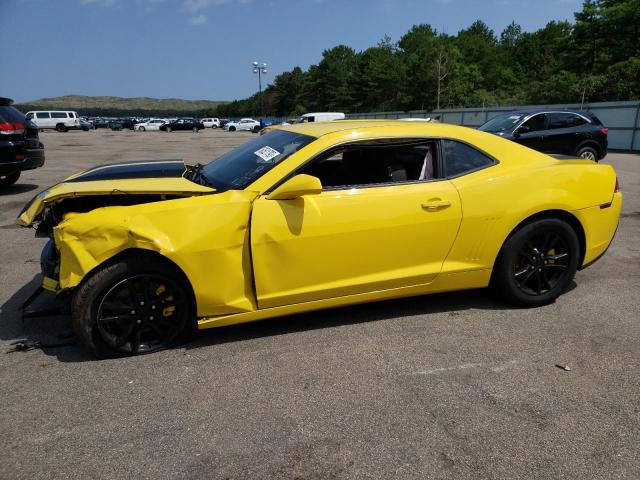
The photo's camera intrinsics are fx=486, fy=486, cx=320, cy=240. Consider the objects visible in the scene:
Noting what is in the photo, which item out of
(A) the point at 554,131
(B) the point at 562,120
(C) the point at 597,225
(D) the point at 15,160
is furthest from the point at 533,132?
(D) the point at 15,160

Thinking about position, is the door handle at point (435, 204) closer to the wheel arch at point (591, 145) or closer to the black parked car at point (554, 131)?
the black parked car at point (554, 131)

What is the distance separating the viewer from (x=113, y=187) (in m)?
3.26

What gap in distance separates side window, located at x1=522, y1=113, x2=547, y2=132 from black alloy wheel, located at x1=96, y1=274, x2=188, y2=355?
10.7 metres

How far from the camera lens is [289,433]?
2.45m

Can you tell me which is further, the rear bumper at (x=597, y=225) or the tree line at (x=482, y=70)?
the tree line at (x=482, y=70)

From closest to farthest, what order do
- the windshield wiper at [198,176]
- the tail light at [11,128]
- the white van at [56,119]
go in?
the windshield wiper at [198,176] → the tail light at [11,128] → the white van at [56,119]

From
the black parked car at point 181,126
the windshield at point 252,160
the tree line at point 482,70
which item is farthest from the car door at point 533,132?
the black parked car at point 181,126

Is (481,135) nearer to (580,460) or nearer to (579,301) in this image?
(579,301)

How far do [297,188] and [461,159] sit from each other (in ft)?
A: 4.61

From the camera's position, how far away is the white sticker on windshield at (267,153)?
351cm

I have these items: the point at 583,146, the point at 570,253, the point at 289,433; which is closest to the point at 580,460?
the point at 289,433

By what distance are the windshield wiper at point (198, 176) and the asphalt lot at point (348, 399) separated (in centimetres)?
111

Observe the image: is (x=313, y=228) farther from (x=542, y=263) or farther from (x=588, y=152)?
(x=588, y=152)

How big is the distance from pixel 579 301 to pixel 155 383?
11.2 feet
